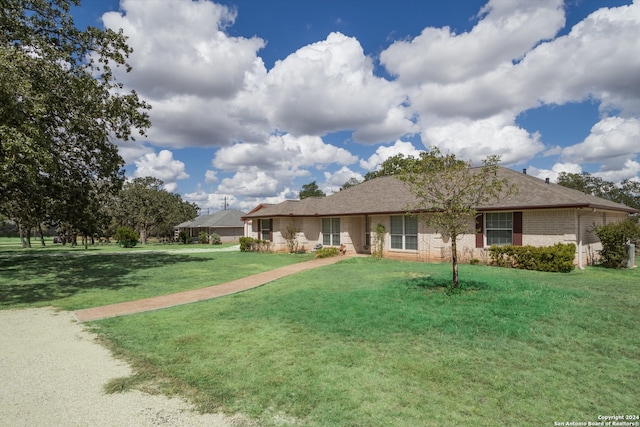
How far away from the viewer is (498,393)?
420cm

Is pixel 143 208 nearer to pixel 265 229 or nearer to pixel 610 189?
pixel 265 229

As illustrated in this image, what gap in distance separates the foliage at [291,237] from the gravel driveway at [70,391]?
63.3 feet

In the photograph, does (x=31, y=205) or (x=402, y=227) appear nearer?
(x=31, y=205)

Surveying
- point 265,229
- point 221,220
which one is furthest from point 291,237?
point 221,220

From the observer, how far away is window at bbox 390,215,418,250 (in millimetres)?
20047

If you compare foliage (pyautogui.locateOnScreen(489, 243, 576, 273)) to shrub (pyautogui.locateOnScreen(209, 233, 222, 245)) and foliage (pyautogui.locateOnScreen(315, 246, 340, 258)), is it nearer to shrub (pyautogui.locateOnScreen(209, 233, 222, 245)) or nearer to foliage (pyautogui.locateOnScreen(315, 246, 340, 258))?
foliage (pyautogui.locateOnScreen(315, 246, 340, 258))

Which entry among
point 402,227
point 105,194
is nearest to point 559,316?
point 402,227

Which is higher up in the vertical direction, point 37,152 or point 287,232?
point 37,152

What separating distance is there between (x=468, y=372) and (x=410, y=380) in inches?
35.0

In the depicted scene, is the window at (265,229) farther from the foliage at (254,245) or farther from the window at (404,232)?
the window at (404,232)

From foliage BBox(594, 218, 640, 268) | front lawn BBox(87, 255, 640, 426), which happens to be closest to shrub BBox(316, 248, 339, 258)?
front lawn BBox(87, 255, 640, 426)

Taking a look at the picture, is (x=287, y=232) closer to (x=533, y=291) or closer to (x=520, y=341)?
(x=533, y=291)

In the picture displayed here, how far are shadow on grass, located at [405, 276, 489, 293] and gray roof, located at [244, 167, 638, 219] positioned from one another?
2.59 metres

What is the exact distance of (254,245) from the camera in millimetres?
28656
